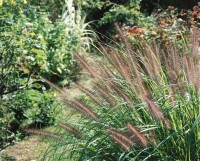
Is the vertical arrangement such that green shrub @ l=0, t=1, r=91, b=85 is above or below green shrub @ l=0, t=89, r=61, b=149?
above

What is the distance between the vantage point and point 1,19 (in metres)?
6.27

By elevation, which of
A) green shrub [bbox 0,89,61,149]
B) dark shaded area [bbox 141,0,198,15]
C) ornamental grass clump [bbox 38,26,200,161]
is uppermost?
ornamental grass clump [bbox 38,26,200,161]

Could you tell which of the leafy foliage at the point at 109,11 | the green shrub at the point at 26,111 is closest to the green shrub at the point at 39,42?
the green shrub at the point at 26,111

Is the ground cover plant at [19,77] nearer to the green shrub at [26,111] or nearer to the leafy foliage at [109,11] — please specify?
the green shrub at [26,111]

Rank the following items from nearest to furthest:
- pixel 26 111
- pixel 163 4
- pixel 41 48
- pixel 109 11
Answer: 1. pixel 26 111
2. pixel 41 48
3. pixel 109 11
4. pixel 163 4

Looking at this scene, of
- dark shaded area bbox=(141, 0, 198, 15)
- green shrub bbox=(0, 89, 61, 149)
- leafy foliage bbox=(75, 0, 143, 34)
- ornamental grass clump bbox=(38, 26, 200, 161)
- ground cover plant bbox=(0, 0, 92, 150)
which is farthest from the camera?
dark shaded area bbox=(141, 0, 198, 15)

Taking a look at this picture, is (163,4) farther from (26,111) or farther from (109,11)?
(26,111)

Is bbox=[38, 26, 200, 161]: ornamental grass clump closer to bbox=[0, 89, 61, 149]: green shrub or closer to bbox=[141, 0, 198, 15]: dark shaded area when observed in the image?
bbox=[0, 89, 61, 149]: green shrub

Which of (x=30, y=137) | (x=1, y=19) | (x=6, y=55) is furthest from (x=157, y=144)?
(x=1, y=19)

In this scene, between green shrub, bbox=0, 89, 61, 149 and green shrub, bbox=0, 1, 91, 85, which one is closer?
green shrub, bbox=0, 1, 91, 85

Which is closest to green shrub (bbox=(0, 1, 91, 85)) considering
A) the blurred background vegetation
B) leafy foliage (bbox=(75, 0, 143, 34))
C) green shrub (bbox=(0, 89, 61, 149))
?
the blurred background vegetation

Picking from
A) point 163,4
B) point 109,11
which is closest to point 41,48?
point 109,11

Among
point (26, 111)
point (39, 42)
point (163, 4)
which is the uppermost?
point (39, 42)

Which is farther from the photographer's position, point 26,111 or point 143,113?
point 26,111
